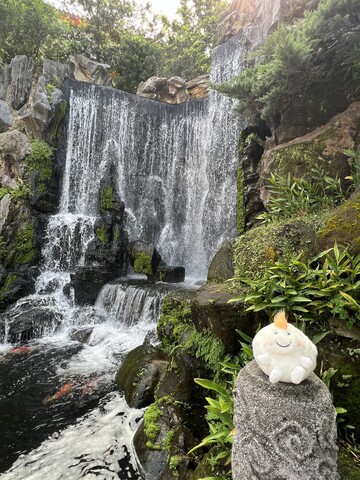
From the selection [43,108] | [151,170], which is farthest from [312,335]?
[43,108]

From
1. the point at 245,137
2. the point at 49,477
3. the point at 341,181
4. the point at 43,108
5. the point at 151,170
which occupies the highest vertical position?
the point at 43,108

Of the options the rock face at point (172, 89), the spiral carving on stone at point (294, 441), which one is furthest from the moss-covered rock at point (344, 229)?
the rock face at point (172, 89)

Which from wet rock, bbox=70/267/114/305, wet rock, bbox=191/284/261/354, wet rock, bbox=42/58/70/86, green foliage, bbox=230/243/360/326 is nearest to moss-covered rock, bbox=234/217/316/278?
green foliage, bbox=230/243/360/326

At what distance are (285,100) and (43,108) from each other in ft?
45.2

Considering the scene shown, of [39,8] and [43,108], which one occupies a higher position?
[39,8]

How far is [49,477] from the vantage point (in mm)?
4164

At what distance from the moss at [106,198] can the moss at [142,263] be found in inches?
125

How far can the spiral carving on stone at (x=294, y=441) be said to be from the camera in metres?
2.13

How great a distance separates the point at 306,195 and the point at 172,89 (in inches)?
693

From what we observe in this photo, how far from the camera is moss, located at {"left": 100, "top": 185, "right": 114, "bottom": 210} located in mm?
14620

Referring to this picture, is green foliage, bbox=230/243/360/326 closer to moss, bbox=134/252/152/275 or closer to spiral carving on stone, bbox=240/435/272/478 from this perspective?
spiral carving on stone, bbox=240/435/272/478

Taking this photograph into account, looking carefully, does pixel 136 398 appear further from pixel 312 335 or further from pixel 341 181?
pixel 341 181

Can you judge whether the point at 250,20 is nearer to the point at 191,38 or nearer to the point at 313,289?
the point at 191,38

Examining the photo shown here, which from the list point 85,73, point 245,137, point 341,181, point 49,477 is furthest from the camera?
point 85,73
